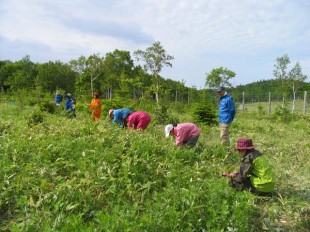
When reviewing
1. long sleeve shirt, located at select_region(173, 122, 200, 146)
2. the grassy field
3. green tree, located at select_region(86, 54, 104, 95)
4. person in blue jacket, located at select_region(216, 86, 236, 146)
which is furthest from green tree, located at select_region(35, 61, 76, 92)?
the grassy field

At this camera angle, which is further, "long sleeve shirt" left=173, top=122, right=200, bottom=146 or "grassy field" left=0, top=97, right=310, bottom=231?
"long sleeve shirt" left=173, top=122, right=200, bottom=146

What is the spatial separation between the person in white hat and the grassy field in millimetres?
159

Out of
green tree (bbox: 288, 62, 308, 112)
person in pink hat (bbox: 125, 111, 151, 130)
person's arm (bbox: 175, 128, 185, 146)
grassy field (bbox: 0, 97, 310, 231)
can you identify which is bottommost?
grassy field (bbox: 0, 97, 310, 231)

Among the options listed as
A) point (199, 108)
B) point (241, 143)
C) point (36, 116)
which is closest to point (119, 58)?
point (199, 108)

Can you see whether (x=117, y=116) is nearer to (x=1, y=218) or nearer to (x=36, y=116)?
(x=36, y=116)

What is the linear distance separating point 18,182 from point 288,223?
3.37 m

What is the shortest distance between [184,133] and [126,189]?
8.45 ft

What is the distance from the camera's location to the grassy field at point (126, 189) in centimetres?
356

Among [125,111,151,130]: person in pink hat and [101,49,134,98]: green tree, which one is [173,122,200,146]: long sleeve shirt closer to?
[125,111,151,130]: person in pink hat

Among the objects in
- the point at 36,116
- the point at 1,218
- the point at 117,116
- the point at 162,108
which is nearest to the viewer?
the point at 1,218

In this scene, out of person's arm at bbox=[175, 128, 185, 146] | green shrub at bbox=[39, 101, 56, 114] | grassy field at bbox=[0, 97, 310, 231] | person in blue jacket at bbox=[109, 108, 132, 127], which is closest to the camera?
grassy field at bbox=[0, 97, 310, 231]

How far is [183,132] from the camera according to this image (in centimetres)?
667

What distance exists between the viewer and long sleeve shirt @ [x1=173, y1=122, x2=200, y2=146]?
6.65 meters

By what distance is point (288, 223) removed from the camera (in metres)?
4.38
